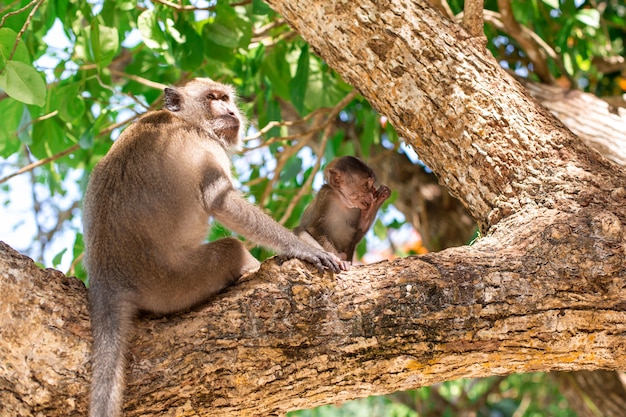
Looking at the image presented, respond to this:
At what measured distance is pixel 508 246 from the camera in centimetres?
365

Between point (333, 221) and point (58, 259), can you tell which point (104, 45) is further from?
point (333, 221)

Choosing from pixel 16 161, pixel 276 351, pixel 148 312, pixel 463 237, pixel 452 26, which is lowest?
pixel 16 161

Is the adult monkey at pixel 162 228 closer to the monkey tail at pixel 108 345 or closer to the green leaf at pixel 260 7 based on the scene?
the monkey tail at pixel 108 345

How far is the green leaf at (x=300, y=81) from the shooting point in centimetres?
544

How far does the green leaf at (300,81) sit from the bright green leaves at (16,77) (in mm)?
2115

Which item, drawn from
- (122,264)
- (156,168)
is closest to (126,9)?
(156,168)

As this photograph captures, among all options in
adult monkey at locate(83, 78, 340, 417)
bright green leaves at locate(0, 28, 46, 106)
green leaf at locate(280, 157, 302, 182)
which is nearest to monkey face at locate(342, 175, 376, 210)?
green leaf at locate(280, 157, 302, 182)

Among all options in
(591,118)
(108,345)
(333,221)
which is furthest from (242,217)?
(591,118)

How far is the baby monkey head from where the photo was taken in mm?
4758

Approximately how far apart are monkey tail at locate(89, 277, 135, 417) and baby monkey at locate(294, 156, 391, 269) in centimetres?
191

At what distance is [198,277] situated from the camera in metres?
3.68

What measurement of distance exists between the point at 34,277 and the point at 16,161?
643 centimetres

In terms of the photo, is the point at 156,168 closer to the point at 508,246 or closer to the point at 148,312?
the point at 148,312

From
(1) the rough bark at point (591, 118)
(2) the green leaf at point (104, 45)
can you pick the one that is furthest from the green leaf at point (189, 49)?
(1) the rough bark at point (591, 118)
